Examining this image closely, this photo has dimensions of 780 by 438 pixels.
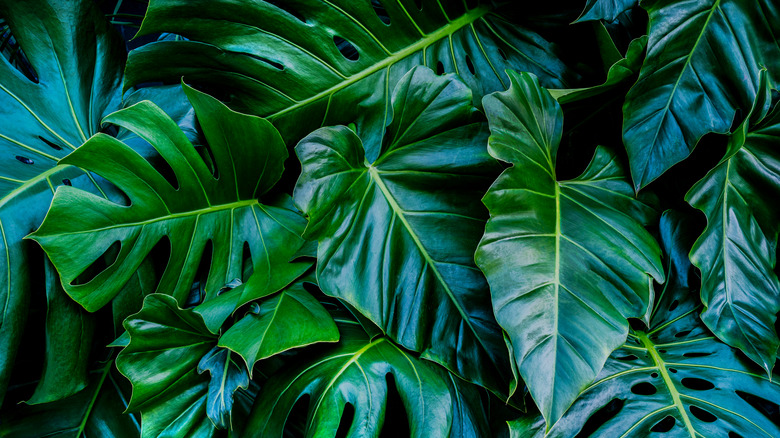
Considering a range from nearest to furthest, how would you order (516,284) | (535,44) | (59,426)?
1. (516,284)
2. (59,426)
3. (535,44)

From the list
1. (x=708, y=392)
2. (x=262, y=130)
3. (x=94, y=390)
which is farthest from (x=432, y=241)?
(x=94, y=390)

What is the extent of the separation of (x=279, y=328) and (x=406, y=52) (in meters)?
0.58

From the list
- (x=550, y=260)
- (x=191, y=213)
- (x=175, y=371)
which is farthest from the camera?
(x=191, y=213)

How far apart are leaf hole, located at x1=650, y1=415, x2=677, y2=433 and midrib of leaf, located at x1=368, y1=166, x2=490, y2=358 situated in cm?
27

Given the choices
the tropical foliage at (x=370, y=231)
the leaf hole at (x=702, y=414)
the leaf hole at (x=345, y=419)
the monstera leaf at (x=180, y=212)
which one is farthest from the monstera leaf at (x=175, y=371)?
the leaf hole at (x=702, y=414)

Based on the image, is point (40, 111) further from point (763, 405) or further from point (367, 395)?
point (763, 405)

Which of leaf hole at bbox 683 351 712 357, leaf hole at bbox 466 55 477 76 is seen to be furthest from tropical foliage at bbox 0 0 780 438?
leaf hole at bbox 466 55 477 76

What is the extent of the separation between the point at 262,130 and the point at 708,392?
2.60 feet

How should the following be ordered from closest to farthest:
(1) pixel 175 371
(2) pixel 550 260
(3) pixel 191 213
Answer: (2) pixel 550 260 → (1) pixel 175 371 → (3) pixel 191 213

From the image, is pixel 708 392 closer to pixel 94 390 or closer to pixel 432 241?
pixel 432 241

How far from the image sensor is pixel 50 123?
942 mm

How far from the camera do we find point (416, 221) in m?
0.83

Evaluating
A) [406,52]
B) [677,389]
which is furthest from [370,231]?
[677,389]

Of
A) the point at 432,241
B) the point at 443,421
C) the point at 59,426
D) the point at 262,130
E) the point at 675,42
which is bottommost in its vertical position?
the point at 59,426
